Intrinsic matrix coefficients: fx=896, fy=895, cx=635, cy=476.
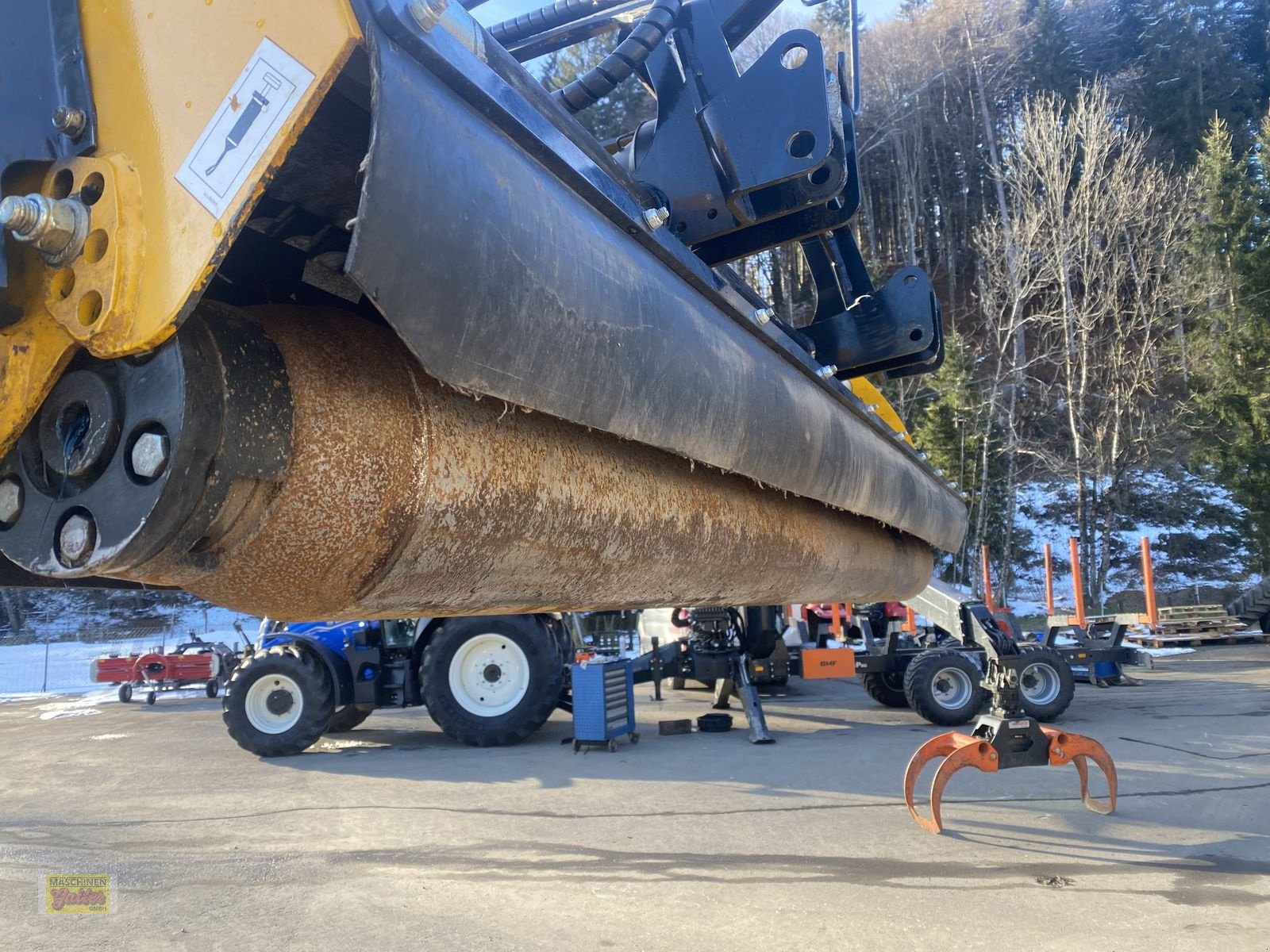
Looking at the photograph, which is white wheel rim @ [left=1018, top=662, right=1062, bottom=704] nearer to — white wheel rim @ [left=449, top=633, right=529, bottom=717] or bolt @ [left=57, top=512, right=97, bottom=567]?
white wheel rim @ [left=449, top=633, right=529, bottom=717]

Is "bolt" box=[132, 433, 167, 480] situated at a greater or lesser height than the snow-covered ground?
greater

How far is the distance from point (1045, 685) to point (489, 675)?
5576 mm

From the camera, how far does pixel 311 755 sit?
8.27m

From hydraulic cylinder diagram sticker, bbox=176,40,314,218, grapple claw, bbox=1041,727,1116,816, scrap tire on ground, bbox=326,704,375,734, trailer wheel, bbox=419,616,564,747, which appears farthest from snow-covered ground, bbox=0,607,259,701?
hydraulic cylinder diagram sticker, bbox=176,40,314,218

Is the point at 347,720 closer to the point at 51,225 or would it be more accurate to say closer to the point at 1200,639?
Answer: the point at 51,225

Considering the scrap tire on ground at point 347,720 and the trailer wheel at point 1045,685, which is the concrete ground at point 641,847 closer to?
the trailer wheel at point 1045,685

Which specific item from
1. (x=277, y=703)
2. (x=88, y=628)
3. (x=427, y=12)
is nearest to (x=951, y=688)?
(x=277, y=703)

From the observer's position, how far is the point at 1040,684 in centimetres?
908

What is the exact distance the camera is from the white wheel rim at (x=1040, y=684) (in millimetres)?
8953

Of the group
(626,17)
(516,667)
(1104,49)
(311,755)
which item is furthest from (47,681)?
(1104,49)

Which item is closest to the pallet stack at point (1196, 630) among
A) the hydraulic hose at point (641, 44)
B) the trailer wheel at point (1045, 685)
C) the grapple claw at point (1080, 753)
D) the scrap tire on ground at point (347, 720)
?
the trailer wheel at point (1045, 685)

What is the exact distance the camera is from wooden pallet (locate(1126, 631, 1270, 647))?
55.1 feet

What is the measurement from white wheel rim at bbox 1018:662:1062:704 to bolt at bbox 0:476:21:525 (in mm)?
9345

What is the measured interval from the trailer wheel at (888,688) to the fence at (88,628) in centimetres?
→ 1249
